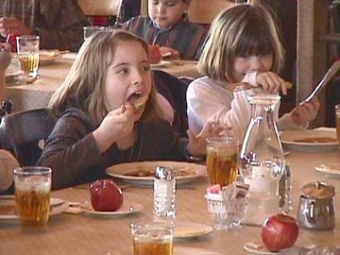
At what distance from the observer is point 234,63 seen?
3221 millimetres

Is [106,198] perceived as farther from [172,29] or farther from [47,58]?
[172,29]

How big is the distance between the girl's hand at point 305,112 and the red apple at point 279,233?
4.40ft

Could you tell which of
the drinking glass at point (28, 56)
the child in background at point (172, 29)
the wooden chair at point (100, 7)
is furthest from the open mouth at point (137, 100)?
the wooden chair at point (100, 7)

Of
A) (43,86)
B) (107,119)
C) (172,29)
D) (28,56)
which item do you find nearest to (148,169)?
(107,119)

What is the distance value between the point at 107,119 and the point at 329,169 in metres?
0.55

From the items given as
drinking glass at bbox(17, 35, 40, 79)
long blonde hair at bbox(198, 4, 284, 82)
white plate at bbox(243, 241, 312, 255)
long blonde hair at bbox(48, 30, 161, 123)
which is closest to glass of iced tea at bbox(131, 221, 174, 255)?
white plate at bbox(243, 241, 312, 255)

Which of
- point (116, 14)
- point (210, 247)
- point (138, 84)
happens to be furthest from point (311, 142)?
point (116, 14)

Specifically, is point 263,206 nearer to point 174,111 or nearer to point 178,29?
point 174,111

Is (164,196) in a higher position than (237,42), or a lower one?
lower

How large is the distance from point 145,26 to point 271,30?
72.3 inches

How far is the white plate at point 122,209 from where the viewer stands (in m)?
1.97

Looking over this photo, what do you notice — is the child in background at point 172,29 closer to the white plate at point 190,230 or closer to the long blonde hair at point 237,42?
the long blonde hair at point 237,42

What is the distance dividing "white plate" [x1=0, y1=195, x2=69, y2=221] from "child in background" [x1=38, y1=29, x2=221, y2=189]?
1.05ft

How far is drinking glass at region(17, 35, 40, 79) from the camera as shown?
3.88 metres
